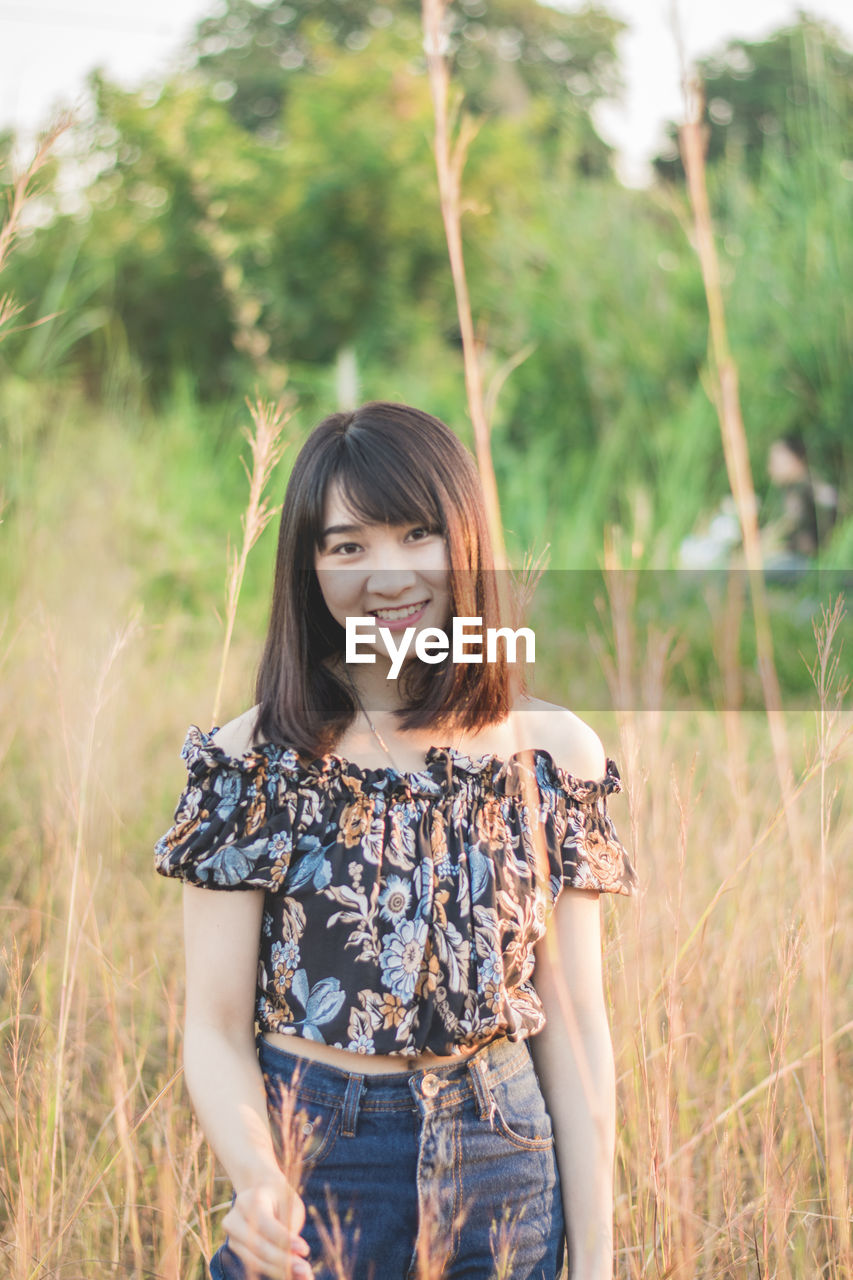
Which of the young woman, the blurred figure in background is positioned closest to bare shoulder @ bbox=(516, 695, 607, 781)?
the young woman

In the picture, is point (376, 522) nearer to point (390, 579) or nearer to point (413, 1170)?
point (390, 579)

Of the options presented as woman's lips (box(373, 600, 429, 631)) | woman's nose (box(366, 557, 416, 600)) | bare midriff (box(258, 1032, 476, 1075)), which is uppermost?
woman's nose (box(366, 557, 416, 600))

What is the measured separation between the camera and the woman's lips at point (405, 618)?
1295 millimetres

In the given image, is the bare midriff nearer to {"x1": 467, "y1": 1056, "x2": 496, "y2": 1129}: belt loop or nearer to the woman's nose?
{"x1": 467, "y1": 1056, "x2": 496, "y2": 1129}: belt loop

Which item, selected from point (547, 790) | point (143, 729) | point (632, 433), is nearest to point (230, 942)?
point (547, 790)

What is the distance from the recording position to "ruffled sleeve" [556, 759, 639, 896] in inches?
50.2

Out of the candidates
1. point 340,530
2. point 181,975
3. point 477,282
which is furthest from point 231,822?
point 477,282

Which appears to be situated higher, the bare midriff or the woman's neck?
the woman's neck

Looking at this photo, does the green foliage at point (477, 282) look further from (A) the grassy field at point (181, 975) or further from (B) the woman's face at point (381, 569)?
(B) the woman's face at point (381, 569)

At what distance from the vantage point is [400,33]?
9.30 m

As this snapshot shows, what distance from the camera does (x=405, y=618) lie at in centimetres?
130

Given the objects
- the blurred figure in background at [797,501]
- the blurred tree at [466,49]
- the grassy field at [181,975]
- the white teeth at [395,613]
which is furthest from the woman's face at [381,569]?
the blurred tree at [466,49]

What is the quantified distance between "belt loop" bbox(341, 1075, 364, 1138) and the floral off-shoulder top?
38 mm

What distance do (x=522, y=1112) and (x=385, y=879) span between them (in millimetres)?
304
